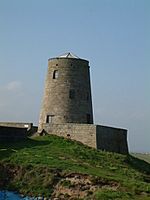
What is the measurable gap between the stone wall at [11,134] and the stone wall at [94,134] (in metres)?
1.91

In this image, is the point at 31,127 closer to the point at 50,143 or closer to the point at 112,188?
the point at 50,143

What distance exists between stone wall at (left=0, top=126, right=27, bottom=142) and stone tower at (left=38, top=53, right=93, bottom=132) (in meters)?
2.22

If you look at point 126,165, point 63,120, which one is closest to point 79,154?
point 126,165

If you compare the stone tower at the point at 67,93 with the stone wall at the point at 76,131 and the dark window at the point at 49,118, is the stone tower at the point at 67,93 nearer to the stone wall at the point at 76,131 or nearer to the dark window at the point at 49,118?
the dark window at the point at 49,118

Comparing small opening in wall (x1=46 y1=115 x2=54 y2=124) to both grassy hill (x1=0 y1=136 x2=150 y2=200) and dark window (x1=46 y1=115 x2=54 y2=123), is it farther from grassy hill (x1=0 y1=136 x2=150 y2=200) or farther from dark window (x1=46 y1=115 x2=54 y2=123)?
grassy hill (x1=0 y1=136 x2=150 y2=200)

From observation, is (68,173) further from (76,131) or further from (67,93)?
(67,93)

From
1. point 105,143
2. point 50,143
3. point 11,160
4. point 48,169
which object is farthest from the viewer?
point 105,143

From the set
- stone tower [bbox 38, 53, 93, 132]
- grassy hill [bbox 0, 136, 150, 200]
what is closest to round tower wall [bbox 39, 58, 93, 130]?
stone tower [bbox 38, 53, 93, 132]

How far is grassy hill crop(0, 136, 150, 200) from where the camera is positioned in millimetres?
20203

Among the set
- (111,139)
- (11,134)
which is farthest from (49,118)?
(111,139)

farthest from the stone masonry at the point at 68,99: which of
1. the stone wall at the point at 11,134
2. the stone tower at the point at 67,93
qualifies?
the stone wall at the point at 11,134

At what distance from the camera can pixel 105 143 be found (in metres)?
30.8

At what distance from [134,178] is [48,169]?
445cm

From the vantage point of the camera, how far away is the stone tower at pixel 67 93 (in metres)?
33.2
